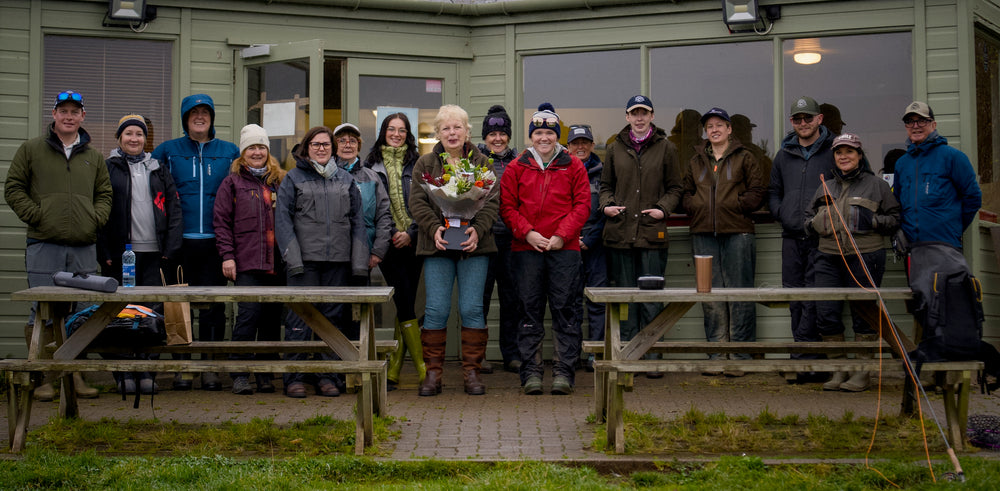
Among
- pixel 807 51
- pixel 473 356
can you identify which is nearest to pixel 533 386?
pixel 473 356

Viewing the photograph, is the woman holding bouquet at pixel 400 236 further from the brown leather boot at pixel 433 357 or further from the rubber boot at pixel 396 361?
the brown leather boot at pixel 433 357

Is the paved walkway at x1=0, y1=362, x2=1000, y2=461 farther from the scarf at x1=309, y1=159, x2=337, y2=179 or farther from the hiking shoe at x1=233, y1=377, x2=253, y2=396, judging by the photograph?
the scarf at x1=309, y1=159, x2=337, y2=179

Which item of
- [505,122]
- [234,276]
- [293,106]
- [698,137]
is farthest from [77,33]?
[698,137]

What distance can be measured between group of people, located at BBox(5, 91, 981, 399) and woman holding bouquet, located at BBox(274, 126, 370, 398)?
0.05 ft

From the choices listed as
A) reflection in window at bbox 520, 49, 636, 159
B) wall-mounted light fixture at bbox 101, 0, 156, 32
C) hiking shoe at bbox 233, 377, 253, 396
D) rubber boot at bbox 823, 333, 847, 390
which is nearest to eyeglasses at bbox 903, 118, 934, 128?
rubber boot at bbox 823, 333, 847, 390

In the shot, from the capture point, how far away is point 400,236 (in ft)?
24.3

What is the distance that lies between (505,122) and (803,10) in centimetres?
288

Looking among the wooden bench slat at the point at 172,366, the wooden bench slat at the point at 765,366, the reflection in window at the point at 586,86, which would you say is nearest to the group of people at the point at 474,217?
the reflection in window at the point at 586,86

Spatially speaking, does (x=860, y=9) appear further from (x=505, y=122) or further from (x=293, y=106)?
(x=293, y=106)

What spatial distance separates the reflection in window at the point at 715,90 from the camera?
8.51 m

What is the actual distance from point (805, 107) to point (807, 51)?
997 mm

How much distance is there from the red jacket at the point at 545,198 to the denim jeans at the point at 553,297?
99 mm

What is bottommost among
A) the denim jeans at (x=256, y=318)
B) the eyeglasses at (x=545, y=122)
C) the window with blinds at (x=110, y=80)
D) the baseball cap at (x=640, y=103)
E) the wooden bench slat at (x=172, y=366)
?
the wooden bench slat at (x=172, y=366)

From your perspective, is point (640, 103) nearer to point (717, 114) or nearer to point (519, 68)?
point (717, 114)
